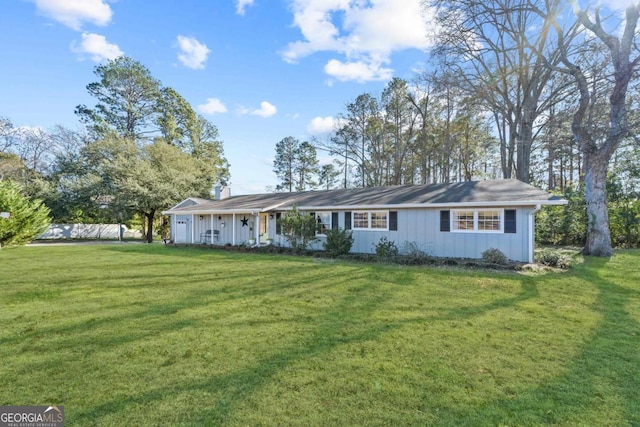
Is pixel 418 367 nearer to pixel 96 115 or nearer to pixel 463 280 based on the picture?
pixel 463 280

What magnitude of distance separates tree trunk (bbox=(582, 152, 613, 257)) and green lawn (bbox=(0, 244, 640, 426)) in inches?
242

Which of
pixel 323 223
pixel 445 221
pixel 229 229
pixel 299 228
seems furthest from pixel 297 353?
pixel 229 229

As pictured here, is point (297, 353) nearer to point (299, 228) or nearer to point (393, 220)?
point (393, 220)

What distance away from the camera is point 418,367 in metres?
3.32

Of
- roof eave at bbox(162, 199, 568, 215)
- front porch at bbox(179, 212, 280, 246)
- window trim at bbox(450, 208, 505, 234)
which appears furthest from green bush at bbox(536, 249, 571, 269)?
front porch at bbox(179, 212, 280, 246)

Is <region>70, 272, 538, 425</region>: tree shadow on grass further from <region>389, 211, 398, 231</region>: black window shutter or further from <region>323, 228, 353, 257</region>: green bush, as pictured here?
<region>389, 211, 398, 231</region>: black window shutter

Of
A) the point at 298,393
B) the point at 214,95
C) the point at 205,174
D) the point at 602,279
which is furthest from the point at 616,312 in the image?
the point at 205,174

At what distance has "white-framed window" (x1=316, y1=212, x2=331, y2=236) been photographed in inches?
571

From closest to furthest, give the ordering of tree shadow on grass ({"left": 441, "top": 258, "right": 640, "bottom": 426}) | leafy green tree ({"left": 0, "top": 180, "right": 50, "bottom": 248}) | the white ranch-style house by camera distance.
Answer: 1. tree shadow on grass ({"left": 441, "top": 258, "right": 640, "bottom": 426})
2. the white ranch-style house
3. leafy green tree ({"left": 0, "top": 180, "right": 50, "bottom": 248})

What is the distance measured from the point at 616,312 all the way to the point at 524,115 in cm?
1675

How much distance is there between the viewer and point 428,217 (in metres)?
12.1

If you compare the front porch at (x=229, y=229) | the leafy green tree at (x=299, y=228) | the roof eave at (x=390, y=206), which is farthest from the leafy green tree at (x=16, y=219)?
the leafy green tree at (x=299, y=228)

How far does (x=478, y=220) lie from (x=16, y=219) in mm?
19908

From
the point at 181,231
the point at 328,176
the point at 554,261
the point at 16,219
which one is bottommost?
the point at 554,261
